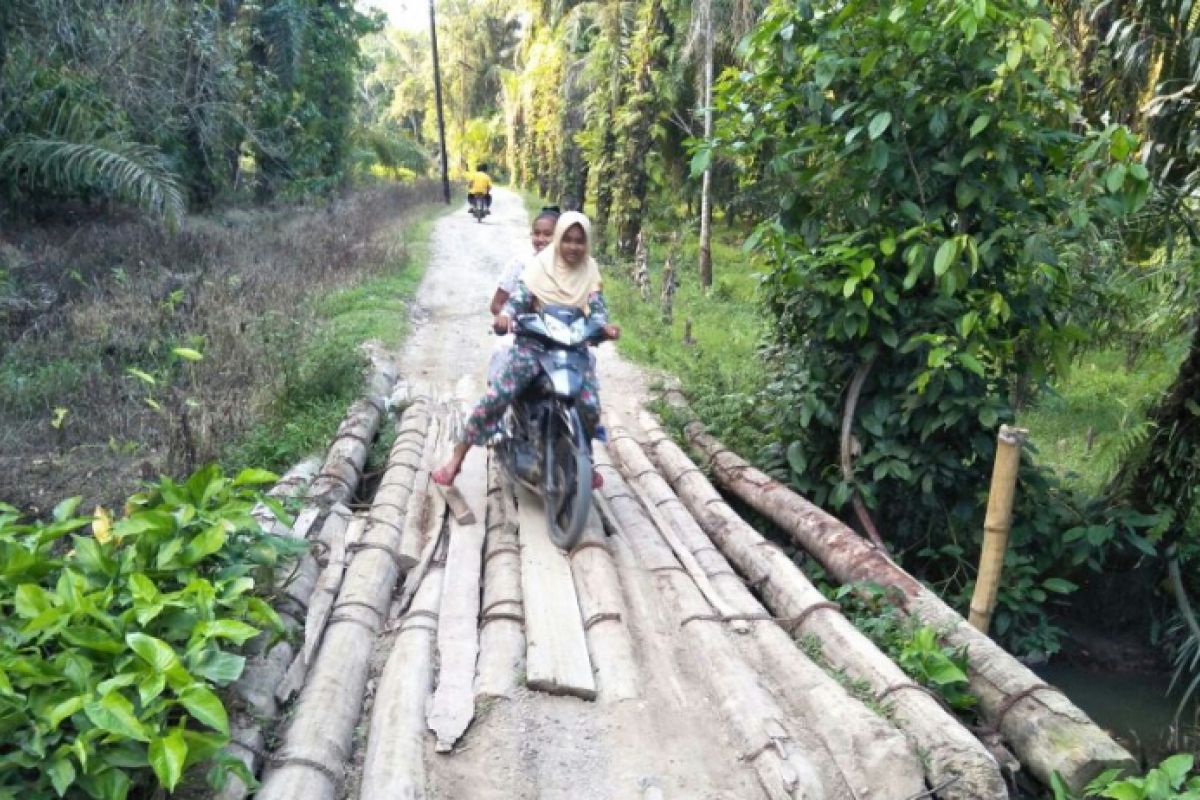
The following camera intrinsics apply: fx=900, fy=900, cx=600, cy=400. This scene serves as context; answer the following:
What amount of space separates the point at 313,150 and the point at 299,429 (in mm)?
17452

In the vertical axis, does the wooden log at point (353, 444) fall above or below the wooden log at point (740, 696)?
above

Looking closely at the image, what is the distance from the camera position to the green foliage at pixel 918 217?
Answer: 4809mm

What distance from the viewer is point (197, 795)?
8.26 feet

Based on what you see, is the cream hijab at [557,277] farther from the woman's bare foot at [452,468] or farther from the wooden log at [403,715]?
the wooden log at [403,715]

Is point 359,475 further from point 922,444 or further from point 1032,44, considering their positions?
point 1032,44

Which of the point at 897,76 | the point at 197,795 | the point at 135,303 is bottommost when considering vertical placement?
the point at 197,795

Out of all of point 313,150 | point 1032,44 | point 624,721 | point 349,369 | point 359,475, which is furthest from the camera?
point 313,150

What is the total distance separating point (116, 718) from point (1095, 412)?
10466 millimetres

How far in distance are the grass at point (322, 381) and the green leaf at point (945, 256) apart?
409cm

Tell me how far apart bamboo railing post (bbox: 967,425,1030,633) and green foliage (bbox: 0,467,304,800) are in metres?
3.18

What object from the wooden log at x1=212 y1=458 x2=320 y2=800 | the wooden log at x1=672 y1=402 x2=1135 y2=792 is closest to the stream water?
the wooden log at x1=672 y1=402 x2=1135 y2=792

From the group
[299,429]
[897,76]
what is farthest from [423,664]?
[897,76]

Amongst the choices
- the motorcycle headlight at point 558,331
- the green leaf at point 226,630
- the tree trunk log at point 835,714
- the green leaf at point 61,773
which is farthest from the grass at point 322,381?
the green leaf at point 61,773

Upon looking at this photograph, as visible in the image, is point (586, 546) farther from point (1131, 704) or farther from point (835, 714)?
point (1131, 704)
